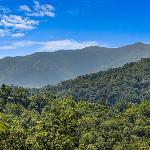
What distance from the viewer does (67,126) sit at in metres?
59.3

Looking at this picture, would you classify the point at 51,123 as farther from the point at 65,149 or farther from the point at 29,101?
the point at 29,101

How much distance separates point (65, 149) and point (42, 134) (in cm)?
378

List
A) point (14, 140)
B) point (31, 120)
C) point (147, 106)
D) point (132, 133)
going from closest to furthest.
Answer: point (14, 140) < point (31, 120) < point (132, 133) < point (147, 106)

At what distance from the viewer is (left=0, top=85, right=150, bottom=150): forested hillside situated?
55.9 meters

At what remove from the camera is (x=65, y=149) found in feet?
184

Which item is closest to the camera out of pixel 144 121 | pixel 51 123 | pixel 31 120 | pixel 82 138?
pixel 51 123

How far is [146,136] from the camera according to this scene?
140 metres

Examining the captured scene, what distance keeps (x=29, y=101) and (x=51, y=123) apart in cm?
13102

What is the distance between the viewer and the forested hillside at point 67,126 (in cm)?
5594

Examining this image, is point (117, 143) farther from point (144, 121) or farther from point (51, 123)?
point (51, 123)

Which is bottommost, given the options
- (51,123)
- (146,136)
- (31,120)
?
(146,136)

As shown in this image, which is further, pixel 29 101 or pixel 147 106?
pixel 29 101

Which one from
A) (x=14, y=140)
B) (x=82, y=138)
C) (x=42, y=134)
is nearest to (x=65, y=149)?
(x=42, y=134)

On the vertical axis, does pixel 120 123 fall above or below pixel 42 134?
below
